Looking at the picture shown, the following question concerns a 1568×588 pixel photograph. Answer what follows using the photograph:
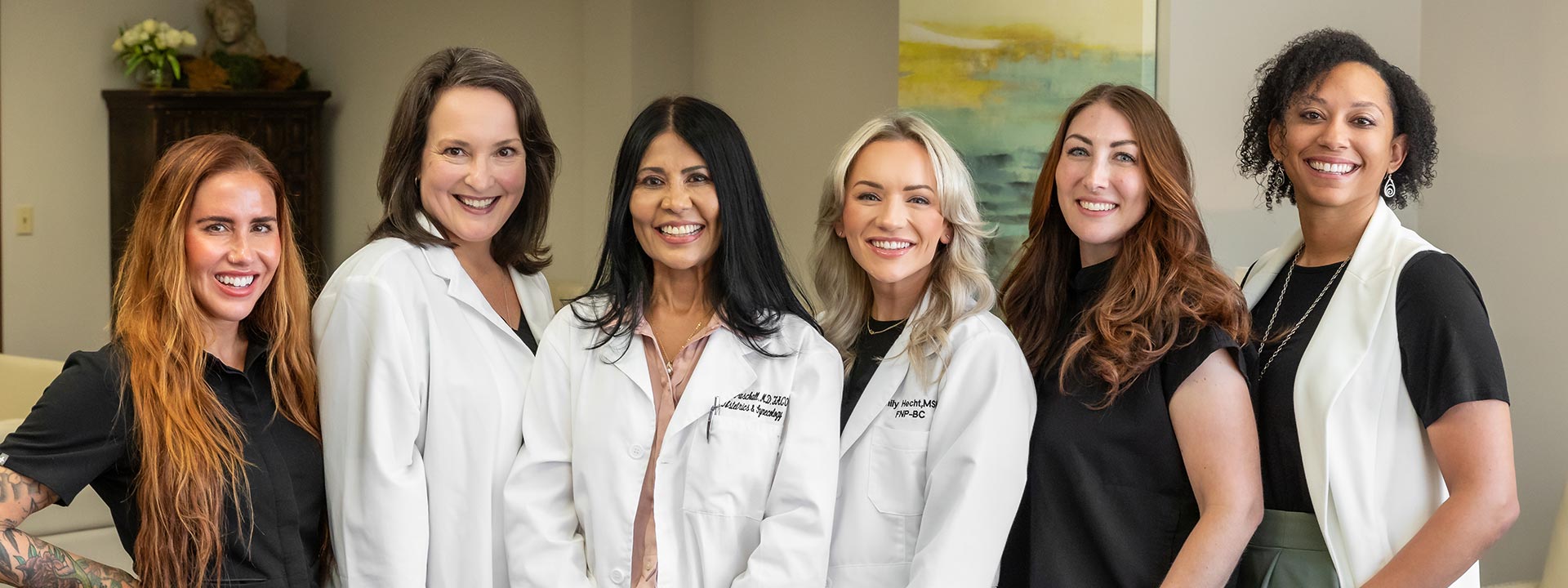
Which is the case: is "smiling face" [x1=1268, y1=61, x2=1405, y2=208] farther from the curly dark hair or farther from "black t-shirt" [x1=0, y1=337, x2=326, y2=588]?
"black t-shirt" [x1=0, y1=337, x2=326, y2=588]

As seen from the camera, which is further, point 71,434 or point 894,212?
point 894,212

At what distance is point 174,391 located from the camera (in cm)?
178

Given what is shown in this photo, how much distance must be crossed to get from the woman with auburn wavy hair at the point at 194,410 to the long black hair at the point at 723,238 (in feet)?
1.58

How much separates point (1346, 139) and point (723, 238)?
1.03 meters

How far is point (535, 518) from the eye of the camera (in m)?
1.95

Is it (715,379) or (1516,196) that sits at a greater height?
(1516,196)

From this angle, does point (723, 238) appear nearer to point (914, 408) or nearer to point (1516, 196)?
point (914, 408)

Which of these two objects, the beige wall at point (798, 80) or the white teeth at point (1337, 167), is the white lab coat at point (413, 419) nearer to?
the white teeth at point (1337, 167)

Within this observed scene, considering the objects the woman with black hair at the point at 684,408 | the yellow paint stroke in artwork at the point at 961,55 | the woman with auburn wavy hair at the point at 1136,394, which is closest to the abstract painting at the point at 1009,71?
the yellow paint stroke in artwork at the point at 961,55

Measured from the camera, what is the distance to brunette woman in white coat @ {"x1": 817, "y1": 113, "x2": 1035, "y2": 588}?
74.5 inches

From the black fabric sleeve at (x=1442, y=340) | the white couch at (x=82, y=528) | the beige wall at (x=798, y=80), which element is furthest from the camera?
the beige wall at (x=798, y=80)

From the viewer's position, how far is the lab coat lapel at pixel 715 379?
195 centimetres

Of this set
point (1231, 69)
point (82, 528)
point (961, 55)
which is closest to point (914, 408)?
Answer: point (1231, 69)

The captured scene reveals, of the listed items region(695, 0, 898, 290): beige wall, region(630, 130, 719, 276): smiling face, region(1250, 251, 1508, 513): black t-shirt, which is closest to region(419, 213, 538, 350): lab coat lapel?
region(630, 130, 719, 276): smiling face
